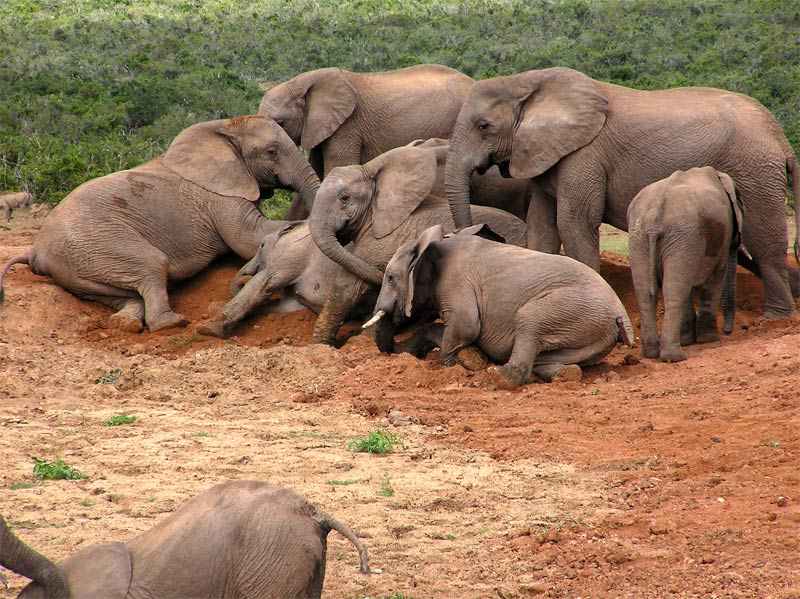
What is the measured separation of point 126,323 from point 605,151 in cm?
419

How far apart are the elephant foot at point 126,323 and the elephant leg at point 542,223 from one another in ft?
10.8

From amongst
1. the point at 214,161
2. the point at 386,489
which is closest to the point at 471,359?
the point at 386,489

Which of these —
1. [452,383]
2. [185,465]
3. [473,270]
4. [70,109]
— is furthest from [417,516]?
[70,109]

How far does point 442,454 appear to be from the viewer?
21.1 feet

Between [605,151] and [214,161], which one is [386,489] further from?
[214,161]

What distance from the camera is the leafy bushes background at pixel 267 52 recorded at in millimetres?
19156

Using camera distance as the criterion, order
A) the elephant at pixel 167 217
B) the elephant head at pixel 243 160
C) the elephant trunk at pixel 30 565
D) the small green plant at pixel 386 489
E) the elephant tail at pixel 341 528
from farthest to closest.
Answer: the elephant head at pixel 243 160 < the elephant at pixel 167 217 < the small green plant at pixel 386 489 < the elephant tail at pixel 341 528 < the elephant trunk at pixel 30 565

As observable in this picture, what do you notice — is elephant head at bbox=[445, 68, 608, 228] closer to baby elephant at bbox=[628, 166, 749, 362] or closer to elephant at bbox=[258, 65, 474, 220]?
elephant at bbox=[258, 65, 474, 220]

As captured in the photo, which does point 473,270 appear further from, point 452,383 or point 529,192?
point 529,192

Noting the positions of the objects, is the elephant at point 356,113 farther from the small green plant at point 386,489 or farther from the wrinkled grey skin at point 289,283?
the small green plant at point 386,489

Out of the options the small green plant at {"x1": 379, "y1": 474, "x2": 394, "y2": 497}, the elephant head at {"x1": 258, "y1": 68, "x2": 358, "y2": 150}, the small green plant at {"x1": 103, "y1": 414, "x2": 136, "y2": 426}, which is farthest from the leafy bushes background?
the small green plant at {"x1": 379, "y1": 474, "x2": 394, "y2": 497}

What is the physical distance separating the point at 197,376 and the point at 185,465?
7.81ft

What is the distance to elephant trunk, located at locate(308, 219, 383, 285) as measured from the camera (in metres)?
9.38

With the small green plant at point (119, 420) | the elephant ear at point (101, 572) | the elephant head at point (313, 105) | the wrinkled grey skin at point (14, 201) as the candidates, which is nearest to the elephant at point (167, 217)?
the elephant head at point (313, 105)
